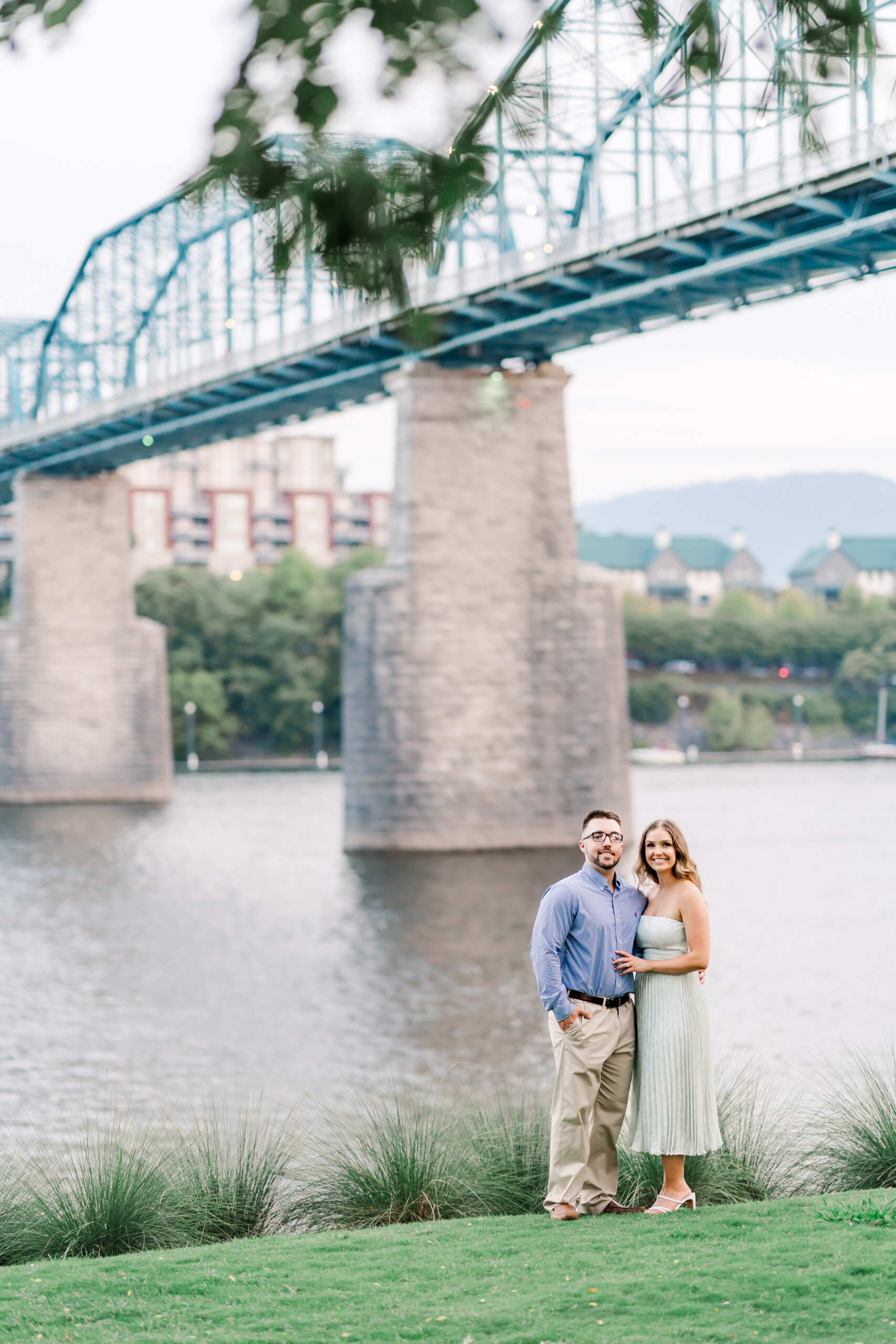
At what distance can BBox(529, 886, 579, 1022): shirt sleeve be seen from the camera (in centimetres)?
728

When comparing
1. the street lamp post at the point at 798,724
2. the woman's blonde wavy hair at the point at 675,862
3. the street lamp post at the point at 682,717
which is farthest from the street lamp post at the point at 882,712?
the woman's blonde wavy hair at the point at 675,862

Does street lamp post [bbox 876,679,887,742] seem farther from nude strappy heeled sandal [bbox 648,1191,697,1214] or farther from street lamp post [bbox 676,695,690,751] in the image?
nude strappy heeled sandal [bbox 648,1191,697,1214]

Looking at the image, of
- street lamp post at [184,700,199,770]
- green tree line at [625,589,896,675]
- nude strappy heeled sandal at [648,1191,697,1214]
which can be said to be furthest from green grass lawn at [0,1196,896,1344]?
green tree line at [625,589,896,675]

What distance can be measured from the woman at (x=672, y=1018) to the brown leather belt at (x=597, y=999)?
0.09m

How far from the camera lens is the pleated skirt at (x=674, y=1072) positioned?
7.20 m

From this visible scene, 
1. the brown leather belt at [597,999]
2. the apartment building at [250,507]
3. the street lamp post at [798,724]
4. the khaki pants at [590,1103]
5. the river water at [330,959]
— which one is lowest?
the river water at [330,959]

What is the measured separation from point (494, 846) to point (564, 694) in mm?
3909

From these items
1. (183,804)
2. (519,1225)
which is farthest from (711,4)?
(183,804)

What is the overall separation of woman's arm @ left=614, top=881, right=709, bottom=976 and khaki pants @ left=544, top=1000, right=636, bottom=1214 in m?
0.27

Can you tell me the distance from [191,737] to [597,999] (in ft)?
251

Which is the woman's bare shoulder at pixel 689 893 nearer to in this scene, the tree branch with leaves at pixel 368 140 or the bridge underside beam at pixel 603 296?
the tree branch with leaves at pixel 368 140

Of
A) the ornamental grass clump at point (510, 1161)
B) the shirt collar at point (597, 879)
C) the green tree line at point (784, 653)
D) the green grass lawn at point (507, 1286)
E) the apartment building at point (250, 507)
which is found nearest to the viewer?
the green grass lawn at point (507, 1286)

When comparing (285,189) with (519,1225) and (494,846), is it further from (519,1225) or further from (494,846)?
(494,846)

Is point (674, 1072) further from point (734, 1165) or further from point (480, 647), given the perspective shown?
point (480, 647)
